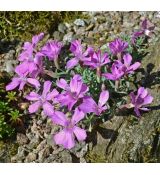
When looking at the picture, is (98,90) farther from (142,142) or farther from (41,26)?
(41,26)

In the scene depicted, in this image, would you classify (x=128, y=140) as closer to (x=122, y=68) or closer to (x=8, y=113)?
(x=122, y=68)

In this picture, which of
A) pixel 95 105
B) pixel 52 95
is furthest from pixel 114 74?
pixel 52 95

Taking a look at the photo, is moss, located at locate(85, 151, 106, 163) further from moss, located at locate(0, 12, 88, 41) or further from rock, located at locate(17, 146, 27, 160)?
moss, located at locate(0, 12, 88, 41)

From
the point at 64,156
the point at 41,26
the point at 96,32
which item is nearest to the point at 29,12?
the point at 41,26

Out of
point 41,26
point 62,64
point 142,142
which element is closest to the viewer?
point 142,142

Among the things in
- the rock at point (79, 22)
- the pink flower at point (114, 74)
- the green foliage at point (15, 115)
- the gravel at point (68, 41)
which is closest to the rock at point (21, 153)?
the gravel at point (68, 41)
